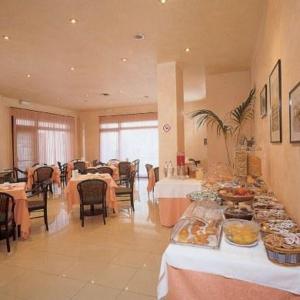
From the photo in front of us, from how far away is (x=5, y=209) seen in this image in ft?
11.5

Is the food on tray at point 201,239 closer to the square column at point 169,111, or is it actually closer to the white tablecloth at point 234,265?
the white tablecloth at point 234,265

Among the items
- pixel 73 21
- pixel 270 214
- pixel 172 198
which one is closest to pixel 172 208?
pixel 172 198

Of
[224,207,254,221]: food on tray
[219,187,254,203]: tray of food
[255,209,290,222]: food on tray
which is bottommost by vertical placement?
[255,209,290,222]: food on tray

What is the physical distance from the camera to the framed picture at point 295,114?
1744 millimetres

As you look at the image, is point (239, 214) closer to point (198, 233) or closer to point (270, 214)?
point (270, 214)

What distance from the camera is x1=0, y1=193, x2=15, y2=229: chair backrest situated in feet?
11.2

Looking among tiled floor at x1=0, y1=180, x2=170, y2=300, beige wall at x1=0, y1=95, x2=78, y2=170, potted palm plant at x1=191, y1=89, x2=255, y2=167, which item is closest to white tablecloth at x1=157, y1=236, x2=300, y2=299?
tiled floor at x1=0, y1=180, x2=170, y2=300

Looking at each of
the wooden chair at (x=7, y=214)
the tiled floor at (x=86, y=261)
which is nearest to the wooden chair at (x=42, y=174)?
the tiled floor at (x=86, y=261)

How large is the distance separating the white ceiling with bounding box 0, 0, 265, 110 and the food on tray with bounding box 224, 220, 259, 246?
268 cm

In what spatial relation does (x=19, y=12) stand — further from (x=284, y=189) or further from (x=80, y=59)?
(x=284, y=189)

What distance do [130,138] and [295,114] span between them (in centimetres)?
957

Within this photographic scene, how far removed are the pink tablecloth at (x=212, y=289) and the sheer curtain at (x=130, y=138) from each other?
31.0 feet

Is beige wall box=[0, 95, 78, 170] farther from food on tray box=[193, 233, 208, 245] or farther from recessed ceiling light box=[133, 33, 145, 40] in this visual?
food on tray box=[193, 233, 208, 245]

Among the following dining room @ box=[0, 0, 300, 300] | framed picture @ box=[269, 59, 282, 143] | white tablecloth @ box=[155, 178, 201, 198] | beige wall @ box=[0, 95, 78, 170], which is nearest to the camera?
dining room @ box=[0, 0, 300, 300]
